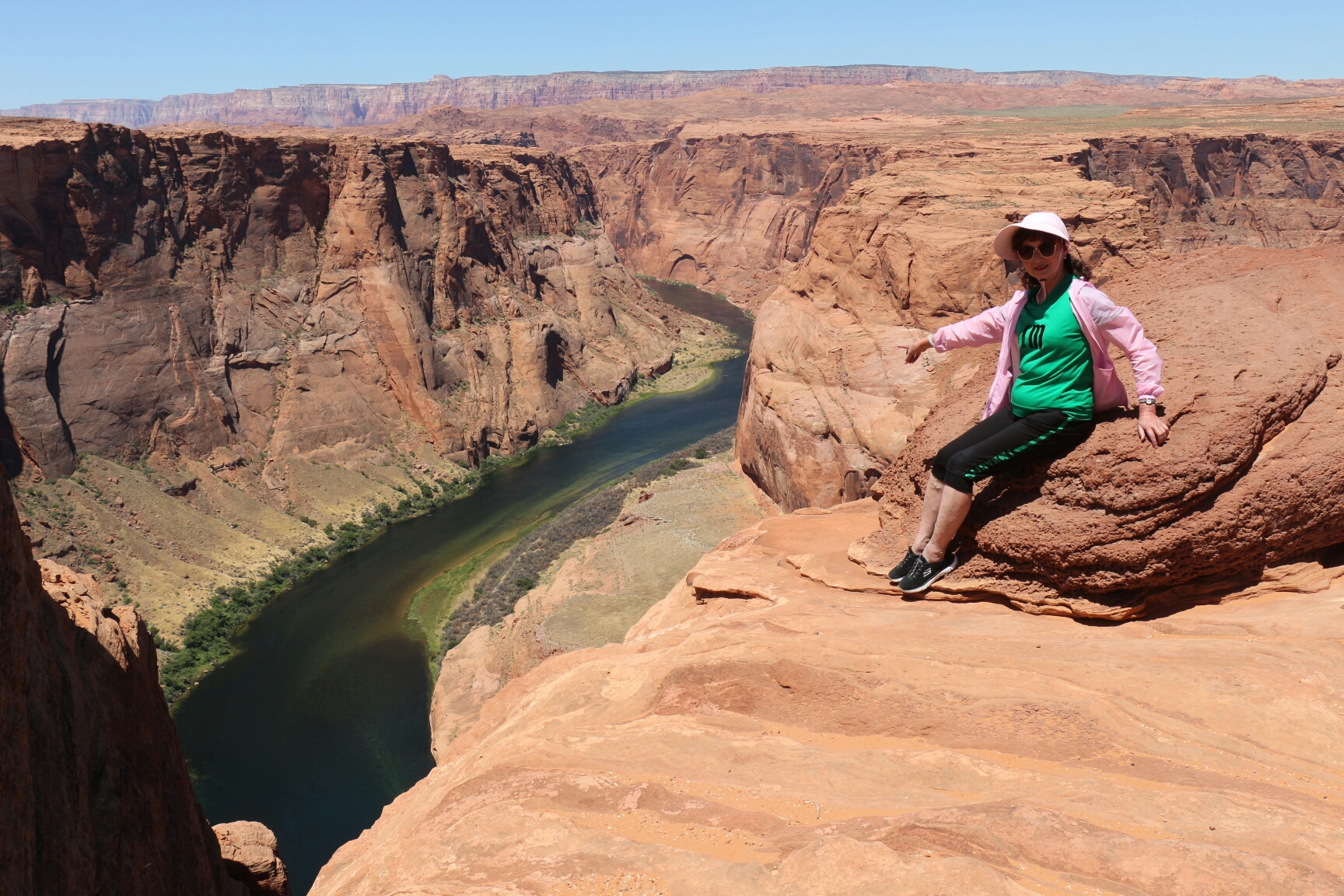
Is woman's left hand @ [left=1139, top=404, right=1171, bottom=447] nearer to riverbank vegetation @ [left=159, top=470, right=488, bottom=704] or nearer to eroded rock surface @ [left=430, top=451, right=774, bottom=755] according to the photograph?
eroded rock surface @ [left=430, top=451, right=774, bottom=755]

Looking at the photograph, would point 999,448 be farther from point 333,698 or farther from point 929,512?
point 333,698

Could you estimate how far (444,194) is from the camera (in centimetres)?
5553

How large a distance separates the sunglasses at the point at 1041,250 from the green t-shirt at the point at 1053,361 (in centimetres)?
34

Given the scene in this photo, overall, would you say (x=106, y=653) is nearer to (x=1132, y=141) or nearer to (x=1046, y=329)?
(x=1046, y=329)

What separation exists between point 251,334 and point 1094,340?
46.0 metres

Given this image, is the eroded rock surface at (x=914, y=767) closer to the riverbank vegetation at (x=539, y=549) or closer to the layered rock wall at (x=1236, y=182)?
the riverbank vegetation at (x=539, y=549)

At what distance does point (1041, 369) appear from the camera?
7.48 metres

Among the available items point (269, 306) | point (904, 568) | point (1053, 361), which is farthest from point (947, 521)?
point (269, 306)

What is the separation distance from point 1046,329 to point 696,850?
4.82 metres

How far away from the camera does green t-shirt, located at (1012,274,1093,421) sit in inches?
284

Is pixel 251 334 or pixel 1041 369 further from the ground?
pixel 1041 369

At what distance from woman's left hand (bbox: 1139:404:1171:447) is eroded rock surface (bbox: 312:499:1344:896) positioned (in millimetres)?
1626

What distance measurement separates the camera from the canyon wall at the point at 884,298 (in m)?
22.5

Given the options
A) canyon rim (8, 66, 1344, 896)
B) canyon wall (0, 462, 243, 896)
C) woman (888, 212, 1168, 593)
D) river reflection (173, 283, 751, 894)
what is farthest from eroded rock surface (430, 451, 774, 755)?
woman (888, 212, 1168, 593)
